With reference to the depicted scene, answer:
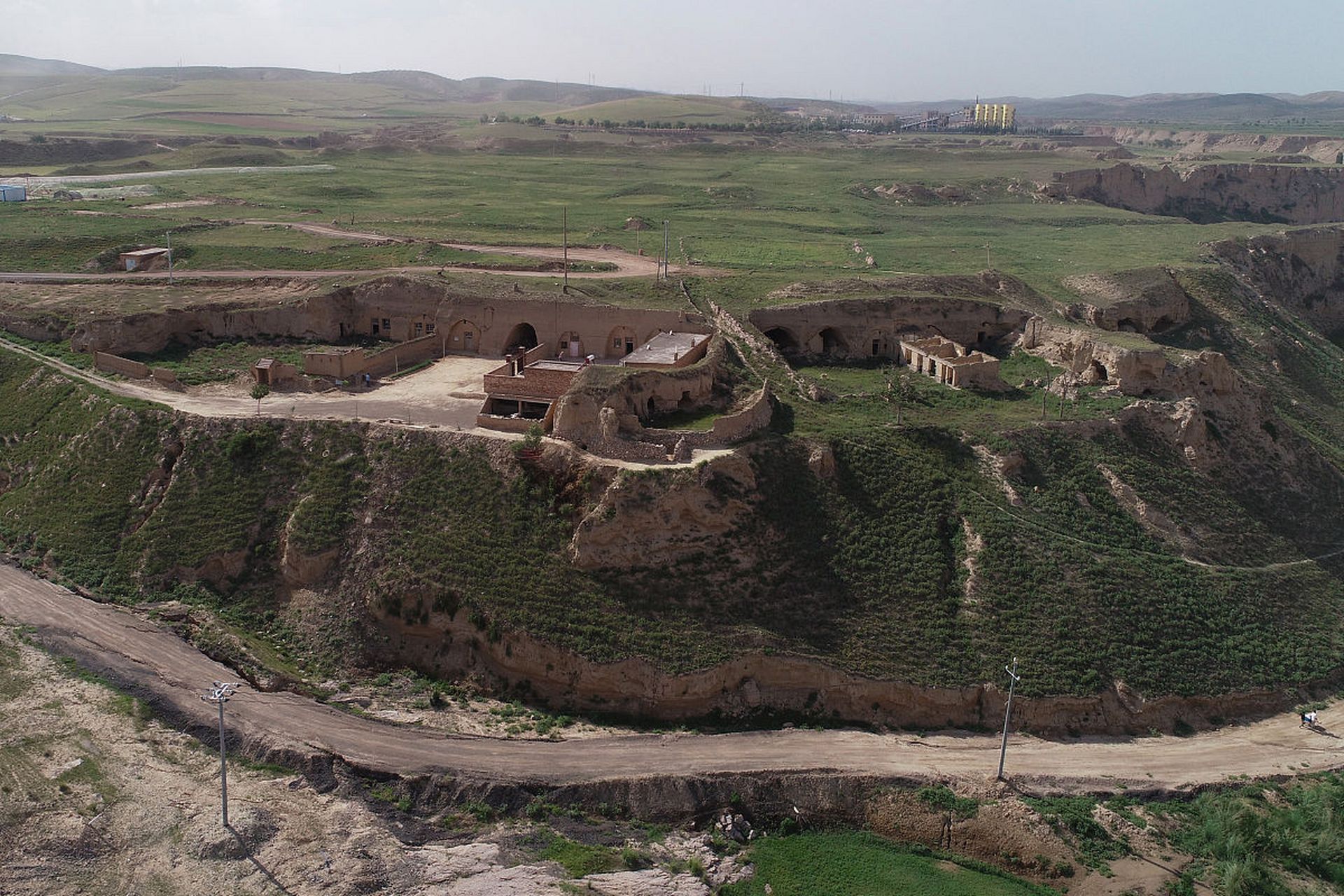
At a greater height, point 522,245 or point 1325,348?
point 522,245

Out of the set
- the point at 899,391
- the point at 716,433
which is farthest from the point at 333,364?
the point at 899,391

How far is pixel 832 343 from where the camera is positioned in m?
55.5

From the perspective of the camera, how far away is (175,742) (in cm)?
3098

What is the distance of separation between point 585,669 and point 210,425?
19.6 m

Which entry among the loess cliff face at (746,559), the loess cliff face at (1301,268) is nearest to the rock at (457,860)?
the loess cliff face at (746,559)

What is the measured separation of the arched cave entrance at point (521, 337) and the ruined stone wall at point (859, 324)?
11.0 m

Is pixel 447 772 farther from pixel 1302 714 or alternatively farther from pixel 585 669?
pixel 1302 714

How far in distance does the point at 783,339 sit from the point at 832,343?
2587 millimetres

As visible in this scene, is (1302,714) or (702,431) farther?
(702,431)

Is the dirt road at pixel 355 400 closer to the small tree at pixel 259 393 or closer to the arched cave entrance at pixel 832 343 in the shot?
the small tree at pixel 259 393

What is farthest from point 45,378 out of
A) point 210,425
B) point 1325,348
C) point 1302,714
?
point 1325,348

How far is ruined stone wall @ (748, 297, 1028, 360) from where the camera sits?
178 ft

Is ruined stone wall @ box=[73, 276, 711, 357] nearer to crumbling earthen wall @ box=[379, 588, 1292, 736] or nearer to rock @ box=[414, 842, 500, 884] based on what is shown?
crumbling earthen wall @ box=[379, 588, 1292, 736]

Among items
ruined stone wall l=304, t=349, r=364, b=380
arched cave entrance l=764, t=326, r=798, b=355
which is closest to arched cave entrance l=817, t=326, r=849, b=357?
arched cave entrance l=764, t=326, r=798, b=355
